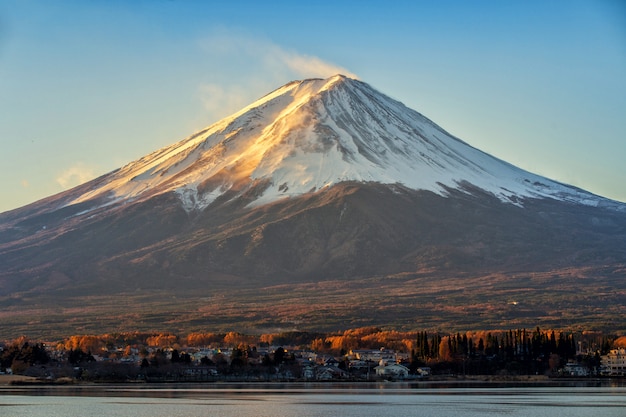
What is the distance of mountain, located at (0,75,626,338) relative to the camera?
130875mm

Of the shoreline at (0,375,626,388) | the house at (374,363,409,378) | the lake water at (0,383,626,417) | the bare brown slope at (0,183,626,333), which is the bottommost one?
the lake water at (0,383,626,417)

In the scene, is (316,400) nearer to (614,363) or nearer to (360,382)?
(360,382)

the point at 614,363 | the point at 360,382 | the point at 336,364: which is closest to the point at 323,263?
the point at 336,364

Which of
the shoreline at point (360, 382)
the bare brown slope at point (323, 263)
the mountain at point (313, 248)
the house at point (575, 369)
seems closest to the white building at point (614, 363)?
the house at point (575, 369)

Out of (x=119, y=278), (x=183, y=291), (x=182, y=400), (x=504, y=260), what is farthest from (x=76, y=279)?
(x=182, y=400)

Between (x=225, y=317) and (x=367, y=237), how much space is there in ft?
159

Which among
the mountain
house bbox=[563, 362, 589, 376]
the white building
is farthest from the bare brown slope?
house bbox=[563, 362, 589, 376]

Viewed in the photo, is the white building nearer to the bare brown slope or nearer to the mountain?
the mountain

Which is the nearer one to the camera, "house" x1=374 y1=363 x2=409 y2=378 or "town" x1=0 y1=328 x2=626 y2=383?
"town" x1=0 y1=328 x2=626 y2=383

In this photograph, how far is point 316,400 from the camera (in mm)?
59750

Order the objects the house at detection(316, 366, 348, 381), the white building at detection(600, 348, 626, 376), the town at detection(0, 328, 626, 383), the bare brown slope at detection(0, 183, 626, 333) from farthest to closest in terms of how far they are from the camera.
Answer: the bare brown slope at detection(0, 183, 626, 333)
the white building at detection(600, 348, 626, 376)
the house at detection(316, 366, 348, 381)
the town at detection(0, 328, 626, 383)

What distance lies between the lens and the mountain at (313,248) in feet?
429

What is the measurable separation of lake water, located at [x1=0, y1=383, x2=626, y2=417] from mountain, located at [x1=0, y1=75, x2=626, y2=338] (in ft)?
157

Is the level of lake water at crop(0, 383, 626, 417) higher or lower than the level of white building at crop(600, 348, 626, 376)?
lower
